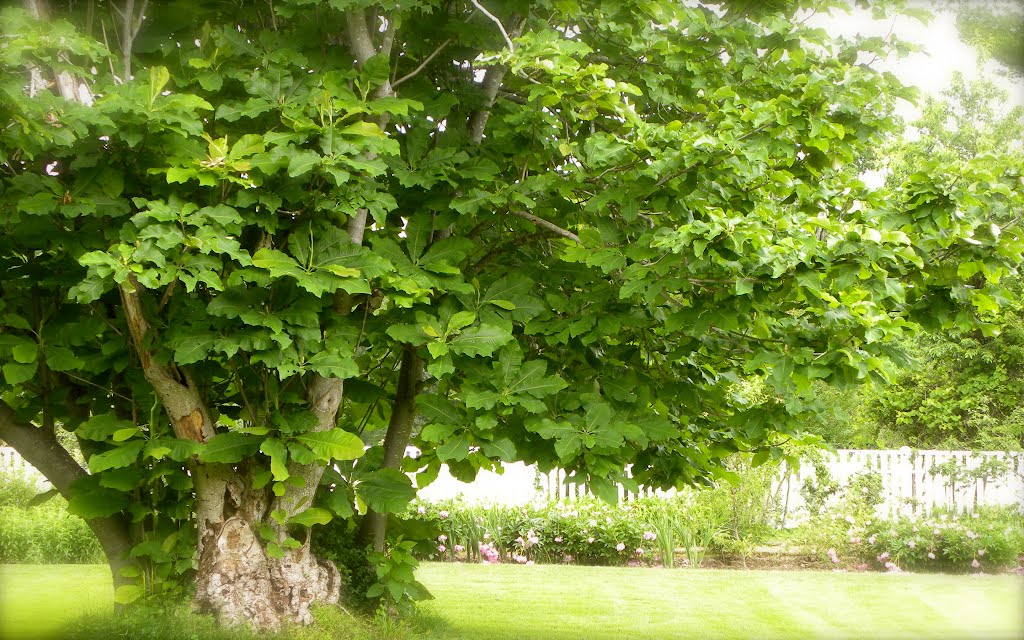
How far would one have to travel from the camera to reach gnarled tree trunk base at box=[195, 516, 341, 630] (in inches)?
162

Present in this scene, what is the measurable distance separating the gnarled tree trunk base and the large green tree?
0.01 metres

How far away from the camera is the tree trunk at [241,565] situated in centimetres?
411

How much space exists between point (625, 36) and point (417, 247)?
4.68 feet

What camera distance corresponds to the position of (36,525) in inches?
334

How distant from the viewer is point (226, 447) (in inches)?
152

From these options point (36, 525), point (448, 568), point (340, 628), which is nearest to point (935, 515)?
point (448, 568)

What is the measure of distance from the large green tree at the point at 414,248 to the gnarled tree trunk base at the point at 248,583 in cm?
1

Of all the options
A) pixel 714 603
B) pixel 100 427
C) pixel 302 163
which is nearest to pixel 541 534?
pixel 714 603

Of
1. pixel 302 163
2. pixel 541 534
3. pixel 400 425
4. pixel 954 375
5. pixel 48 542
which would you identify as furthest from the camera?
pixel 954 375

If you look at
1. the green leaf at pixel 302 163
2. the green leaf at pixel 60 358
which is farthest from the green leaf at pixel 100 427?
the green leaf at pixel 302 163

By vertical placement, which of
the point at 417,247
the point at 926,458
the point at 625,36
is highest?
the point at 625,36

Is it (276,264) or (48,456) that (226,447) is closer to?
(276,264)

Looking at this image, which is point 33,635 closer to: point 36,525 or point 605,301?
point 605,301

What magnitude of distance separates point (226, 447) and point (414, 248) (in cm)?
124
